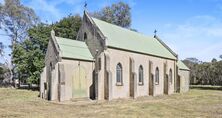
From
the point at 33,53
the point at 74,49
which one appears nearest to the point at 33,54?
the point at 33,53

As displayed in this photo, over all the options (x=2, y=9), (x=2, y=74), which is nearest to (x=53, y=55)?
(x=2, y=9)

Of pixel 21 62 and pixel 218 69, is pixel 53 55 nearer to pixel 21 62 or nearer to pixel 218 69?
pixel 21 62

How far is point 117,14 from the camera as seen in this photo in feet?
252

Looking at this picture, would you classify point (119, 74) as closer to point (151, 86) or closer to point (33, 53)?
point (151, 86)

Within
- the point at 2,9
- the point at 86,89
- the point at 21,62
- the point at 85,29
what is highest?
the point at 2,9

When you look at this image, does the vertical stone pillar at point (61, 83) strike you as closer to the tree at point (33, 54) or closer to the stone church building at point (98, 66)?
the stone church building at point (98, 66)

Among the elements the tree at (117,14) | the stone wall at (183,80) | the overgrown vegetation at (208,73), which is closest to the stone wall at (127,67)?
the stone wall at (183,80)

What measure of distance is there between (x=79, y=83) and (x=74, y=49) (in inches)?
161

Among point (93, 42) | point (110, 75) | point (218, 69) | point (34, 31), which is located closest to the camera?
point (110, 75)

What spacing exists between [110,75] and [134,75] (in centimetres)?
515

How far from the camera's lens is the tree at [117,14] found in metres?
76.0

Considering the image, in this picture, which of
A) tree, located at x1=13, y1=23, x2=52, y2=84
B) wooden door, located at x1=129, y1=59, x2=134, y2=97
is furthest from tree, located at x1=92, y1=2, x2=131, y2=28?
wooden door, located at x1=129, y1=59, x2=134, y2=97

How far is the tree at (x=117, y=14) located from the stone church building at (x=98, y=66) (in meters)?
30.5

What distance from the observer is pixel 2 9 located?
58719mm
